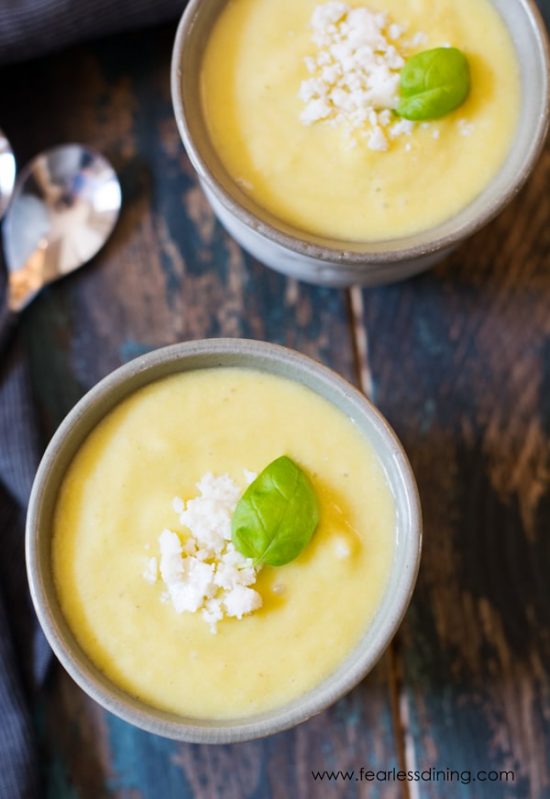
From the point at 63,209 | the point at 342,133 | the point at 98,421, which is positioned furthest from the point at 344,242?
the point at 63,209

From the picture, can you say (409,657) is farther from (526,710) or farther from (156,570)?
(156,570)

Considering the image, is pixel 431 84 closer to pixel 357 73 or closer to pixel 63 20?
pixel 357 73

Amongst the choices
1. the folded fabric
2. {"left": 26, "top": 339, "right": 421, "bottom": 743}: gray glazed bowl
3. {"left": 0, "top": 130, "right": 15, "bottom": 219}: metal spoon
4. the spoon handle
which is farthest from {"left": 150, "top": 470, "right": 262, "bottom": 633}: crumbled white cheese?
the folded fabric

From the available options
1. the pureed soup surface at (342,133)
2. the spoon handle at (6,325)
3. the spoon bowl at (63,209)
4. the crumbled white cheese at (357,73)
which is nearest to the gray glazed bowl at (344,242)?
the pureed soup surface at (342,133)

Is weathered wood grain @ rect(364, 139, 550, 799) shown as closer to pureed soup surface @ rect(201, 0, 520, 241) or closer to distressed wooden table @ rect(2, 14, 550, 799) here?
distressed wooden table @ rect(2, 14, 550, 799)

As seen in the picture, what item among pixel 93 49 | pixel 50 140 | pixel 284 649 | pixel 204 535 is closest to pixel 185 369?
pixel 204 535
